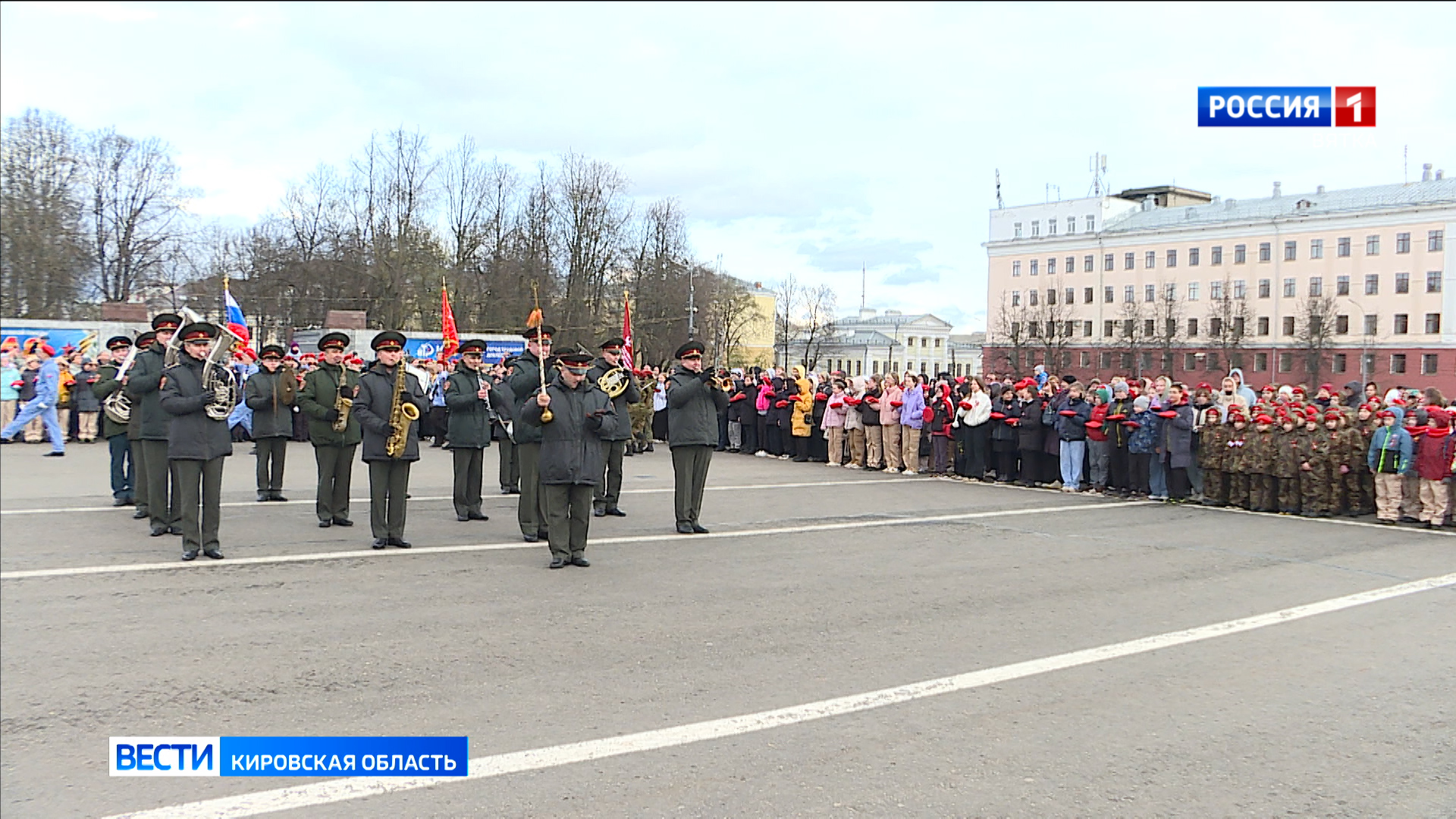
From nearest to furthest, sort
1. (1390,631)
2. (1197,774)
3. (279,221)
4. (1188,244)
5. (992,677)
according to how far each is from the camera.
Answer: (1197,774), (992,677), (1390,631), (279,221), (1188,244)

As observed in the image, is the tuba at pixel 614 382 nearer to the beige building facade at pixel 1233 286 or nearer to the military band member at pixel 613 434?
the military band member at pixel 613 434

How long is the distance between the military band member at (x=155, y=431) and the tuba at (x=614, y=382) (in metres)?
4.20

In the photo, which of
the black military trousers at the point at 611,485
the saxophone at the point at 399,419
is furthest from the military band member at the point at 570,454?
the black military trousers at the point at 611,485

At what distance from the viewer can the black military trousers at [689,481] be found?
12.1 meters

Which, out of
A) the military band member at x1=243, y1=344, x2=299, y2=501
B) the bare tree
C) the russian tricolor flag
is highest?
the bare tree

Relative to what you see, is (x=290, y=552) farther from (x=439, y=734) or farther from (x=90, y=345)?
(x=90, y=345)

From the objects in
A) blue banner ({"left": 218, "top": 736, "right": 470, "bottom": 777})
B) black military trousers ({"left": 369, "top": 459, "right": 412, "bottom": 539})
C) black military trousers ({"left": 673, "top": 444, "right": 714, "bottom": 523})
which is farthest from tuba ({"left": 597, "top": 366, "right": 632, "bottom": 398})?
blue banner ({"left": 218, "top": 736, "right": 470, "bottom": 777})

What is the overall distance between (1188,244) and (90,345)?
3673 inches

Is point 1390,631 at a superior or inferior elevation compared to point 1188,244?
inferior

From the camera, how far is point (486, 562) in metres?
10.0

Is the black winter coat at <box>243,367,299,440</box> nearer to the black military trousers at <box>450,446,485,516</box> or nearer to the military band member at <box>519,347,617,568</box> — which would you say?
A: the black military trousers at <box>450,446,485,516</box>

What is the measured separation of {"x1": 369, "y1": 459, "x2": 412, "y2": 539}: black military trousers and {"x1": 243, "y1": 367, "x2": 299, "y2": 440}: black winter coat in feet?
12.7

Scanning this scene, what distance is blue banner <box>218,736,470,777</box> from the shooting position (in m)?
4.73

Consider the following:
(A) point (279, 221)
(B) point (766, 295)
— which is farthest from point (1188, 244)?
(A) point (279, 221)
